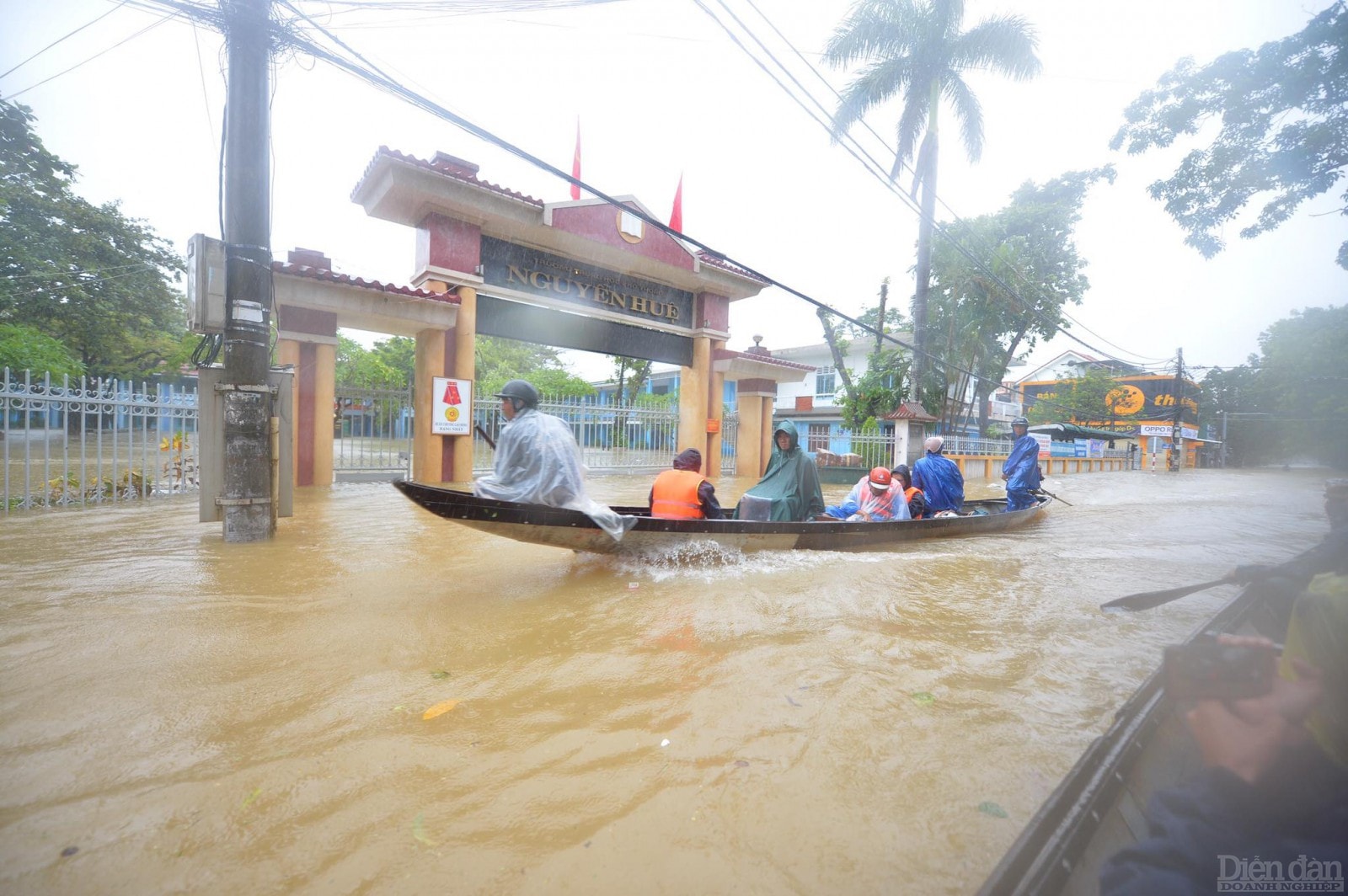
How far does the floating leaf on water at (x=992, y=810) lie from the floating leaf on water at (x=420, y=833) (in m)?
1.82

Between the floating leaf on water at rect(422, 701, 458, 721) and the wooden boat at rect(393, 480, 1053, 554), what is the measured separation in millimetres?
1444

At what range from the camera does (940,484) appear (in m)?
8.32

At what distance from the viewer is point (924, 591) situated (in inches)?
197

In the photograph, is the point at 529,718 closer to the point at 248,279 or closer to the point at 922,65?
the point at 248,279

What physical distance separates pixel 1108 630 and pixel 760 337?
13.1 meters

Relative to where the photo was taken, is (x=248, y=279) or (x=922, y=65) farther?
(x=922, y=65)

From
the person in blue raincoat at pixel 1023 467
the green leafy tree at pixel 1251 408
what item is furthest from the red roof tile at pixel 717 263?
the green leafy tree at pixel 1251 408

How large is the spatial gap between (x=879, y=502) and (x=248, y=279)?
23.3ft

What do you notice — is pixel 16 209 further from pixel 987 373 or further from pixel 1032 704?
pixel 987 373

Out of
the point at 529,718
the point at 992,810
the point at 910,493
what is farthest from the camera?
the point at 910,493

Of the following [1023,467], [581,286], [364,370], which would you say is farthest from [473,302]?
[364,370]

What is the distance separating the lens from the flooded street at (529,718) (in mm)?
1693

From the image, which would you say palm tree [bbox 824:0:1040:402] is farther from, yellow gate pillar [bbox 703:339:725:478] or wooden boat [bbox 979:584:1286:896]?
wooden boat [bbox 979:584:1286:896]
